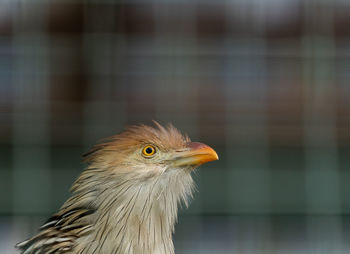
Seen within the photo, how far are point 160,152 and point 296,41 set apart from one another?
→ 4.45 feet

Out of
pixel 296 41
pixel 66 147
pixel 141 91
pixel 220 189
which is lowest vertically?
pixel 220 189

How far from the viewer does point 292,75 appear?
2463 mm

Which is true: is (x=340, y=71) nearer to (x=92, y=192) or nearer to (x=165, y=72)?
(x=165, y=72)

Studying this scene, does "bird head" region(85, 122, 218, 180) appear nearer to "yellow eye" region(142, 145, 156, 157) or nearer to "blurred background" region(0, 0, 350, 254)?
"yellow eye" region(142, 145, 156, 157)

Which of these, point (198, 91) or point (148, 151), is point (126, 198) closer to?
point (148, 151)

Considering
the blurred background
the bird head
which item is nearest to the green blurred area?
the blurred background

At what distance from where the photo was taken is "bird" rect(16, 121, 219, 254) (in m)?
1.16

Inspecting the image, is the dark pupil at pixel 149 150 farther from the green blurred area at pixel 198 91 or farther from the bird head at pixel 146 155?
the green blurred area at pixel 198 91

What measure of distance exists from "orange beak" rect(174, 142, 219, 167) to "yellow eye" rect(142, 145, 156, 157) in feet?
0.15

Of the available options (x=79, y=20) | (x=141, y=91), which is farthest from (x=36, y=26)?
(x=141, y=91)

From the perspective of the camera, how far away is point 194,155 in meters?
1.23

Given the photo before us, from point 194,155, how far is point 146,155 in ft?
0.29

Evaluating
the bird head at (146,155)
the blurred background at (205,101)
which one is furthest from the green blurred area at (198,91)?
the bird head at (146,155)

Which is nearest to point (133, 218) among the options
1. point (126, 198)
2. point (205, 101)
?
point (126, 198)
